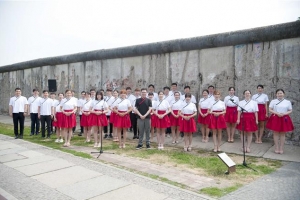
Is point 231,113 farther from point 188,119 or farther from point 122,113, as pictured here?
point 122,113

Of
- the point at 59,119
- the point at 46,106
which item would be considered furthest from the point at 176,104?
the point at 46,106

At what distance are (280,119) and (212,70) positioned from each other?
356 centimetres

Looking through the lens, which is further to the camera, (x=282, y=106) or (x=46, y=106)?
(x=46, y=106)

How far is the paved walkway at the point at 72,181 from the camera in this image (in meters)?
4.81

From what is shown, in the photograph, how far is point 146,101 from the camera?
8.77 metres

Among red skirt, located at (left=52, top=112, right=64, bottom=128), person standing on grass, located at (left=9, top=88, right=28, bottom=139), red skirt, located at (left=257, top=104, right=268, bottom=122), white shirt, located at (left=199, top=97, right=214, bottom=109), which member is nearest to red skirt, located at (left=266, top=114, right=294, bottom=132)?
red skirt, located at (left=257, top=104, right=268, bottom=122)

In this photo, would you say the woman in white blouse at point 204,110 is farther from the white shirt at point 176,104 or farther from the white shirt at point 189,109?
the white shirt at point 189,109

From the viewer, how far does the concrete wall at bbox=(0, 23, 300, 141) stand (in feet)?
28.6

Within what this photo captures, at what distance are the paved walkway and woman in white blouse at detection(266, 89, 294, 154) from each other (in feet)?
13.3

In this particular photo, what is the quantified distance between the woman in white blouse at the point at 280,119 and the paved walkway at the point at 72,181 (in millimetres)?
4061

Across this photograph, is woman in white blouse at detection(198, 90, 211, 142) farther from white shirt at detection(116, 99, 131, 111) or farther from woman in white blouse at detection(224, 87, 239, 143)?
white shirt at detection(116, 99, 131, 111)

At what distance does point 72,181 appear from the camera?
557 cm

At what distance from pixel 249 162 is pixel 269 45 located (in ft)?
14.1

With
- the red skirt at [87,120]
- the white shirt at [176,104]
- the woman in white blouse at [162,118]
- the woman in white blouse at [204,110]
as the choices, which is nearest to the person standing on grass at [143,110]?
the woman in white blouse at [162,118]
